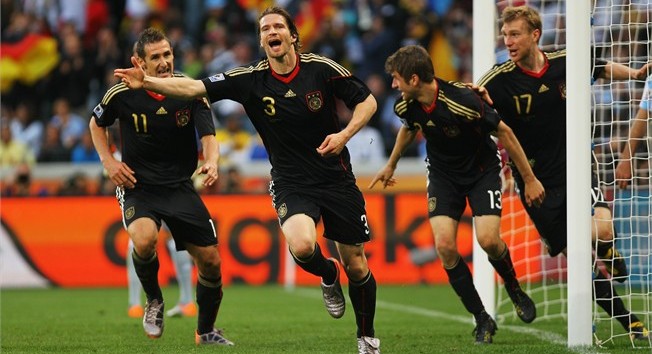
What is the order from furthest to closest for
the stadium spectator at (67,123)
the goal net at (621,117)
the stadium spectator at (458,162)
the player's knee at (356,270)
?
the stadium spectator at (67,123) < the goal net at (621,117) < the stadium spectator at (458,162) < the player's knee at (356,270)

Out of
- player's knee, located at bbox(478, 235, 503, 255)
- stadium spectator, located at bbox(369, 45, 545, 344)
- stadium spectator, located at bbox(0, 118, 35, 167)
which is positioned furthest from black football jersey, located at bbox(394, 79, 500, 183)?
stadium spectator, located at bbox(0, 118, 35, 167)

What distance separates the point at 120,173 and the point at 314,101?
1.81 m

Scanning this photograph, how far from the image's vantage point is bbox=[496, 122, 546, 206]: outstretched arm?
345 inches

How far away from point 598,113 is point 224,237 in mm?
7812

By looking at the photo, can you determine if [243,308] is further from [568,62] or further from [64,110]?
[64,110]

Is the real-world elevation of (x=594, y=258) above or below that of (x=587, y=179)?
below

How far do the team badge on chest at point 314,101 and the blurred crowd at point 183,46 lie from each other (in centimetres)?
1187

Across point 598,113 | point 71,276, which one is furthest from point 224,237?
point 598,113

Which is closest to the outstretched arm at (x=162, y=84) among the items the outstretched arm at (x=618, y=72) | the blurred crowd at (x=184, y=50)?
the outstretched arm at (x=618, y=72)

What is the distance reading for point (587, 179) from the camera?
8422 mm

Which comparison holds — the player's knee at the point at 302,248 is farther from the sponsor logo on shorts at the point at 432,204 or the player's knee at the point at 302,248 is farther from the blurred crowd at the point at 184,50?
the blurred crowd at the point at 184,50

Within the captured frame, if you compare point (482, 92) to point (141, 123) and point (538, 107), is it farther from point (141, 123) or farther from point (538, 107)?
point (141, 123)

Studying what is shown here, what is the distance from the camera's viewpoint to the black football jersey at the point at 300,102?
812 centimetres

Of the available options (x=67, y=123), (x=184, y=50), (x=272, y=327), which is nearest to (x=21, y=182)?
(x=67, y=123)
